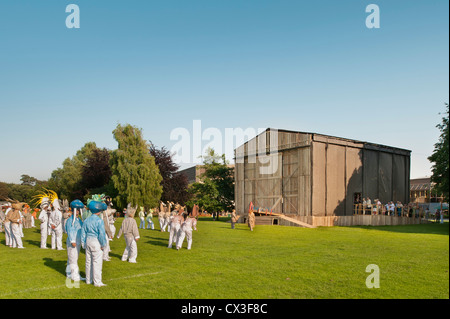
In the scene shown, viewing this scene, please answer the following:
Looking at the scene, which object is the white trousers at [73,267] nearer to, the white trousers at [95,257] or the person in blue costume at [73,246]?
the person in blue costume at [73,246]

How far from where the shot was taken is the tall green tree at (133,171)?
50281 millimetres

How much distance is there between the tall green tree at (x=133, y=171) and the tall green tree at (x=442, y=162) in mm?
33769

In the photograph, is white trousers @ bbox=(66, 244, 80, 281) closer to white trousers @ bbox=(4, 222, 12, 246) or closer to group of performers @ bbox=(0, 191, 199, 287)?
group of performers @ bbox=(0, 191, 199, 287)

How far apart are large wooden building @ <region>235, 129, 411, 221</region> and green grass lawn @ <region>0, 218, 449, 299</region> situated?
58.5 ft

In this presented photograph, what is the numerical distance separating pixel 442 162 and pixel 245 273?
29.0m

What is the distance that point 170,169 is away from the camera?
5900 cm

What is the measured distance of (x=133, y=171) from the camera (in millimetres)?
50625

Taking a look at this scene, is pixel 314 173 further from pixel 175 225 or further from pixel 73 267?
pixel 73 267

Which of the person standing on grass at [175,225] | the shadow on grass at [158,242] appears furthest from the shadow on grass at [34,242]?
the person standing on grass at [175,225]

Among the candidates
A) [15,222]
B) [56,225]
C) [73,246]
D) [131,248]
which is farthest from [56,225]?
[73,246]

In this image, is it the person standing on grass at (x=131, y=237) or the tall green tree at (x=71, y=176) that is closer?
the person standing on grass at (x=131, y=237)

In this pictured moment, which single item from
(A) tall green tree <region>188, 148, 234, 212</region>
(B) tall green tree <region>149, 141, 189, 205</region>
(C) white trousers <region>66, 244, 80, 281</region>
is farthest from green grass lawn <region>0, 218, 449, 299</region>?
(B) tall green tree <region>149, 141, 189, 205</region>
